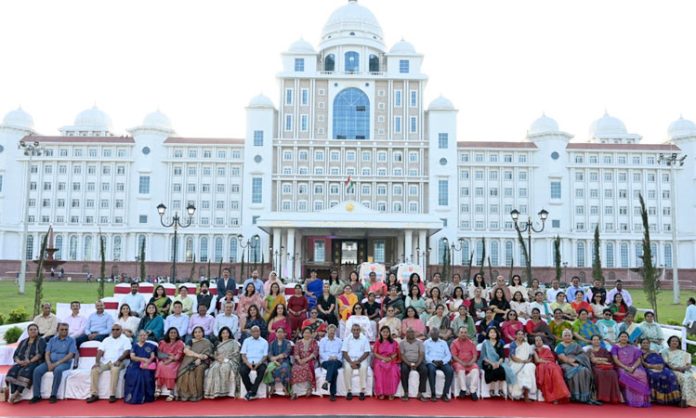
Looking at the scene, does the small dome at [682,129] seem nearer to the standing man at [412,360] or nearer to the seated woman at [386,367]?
the standing man at [412,360]

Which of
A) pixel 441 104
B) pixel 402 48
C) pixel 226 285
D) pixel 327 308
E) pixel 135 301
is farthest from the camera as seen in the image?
pixel 402 48

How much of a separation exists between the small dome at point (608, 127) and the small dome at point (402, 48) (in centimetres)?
2521

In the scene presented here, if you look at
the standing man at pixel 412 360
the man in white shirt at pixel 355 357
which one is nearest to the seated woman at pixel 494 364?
the standing man at pixel 412 360

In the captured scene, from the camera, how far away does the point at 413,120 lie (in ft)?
174

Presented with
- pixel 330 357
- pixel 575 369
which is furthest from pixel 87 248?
pixel 575 369

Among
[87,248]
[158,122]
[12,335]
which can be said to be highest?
[158,122]

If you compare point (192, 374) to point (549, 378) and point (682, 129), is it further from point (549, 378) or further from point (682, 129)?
point (682, 129)

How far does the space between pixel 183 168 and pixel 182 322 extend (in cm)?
4521

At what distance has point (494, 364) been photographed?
9.68 metres

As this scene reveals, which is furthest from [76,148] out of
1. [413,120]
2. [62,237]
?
[413,120]

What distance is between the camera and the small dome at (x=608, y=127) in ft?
210

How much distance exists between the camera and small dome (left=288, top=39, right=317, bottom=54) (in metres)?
53.0

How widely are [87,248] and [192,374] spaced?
159ft

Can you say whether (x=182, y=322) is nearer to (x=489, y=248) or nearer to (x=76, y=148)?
(x=489, y=248)
